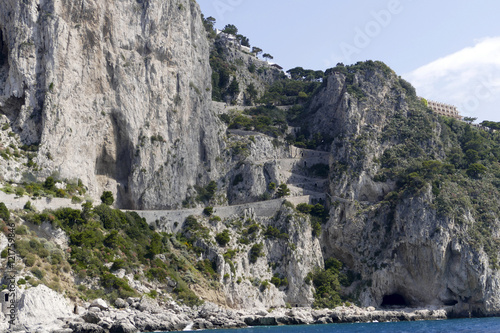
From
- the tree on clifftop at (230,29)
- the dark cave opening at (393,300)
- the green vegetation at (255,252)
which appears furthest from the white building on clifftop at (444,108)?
the green vegetation at (255,252)

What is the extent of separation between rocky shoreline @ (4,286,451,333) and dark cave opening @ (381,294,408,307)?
409 cm

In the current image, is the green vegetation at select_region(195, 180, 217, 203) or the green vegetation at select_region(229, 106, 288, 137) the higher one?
the green vegetation at select_region(229, 106, 288, 137)

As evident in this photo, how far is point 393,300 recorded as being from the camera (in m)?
65.9

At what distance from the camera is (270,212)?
64938 mm

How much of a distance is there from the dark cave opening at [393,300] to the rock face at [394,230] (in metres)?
0.12

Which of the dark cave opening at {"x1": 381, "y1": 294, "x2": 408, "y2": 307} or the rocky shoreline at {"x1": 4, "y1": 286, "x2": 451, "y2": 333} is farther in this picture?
the dark cave opening at {"x1": 381, "y1": 294, "x2": 408, "y2": 307}

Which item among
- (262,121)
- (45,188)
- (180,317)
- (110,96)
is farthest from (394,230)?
(45,188)

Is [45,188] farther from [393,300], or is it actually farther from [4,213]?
[393,300]

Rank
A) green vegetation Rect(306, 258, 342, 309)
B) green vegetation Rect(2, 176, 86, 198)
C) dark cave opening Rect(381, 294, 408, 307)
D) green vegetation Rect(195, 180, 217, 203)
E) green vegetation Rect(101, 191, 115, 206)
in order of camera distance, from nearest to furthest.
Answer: green vegetation Rect(2, 176, 86, 198) → green vegetation Rect(101, 191, 115, 206) → green vegetation Rect(306, 258, 342, 309) → dark cave opening Rect(381, 294, 408, 307) → green vegetation Rect(195, 180, 217, 203)

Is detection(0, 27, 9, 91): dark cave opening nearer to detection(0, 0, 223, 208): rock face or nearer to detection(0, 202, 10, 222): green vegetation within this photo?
detection(0, 0, 223, 208): rock face

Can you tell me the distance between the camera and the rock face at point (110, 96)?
181 ft

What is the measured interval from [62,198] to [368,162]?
38.1 m

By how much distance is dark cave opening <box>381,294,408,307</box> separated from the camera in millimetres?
65062

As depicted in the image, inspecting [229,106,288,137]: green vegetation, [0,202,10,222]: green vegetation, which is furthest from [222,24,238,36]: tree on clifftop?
[0,202,10,222]: green vegetation
